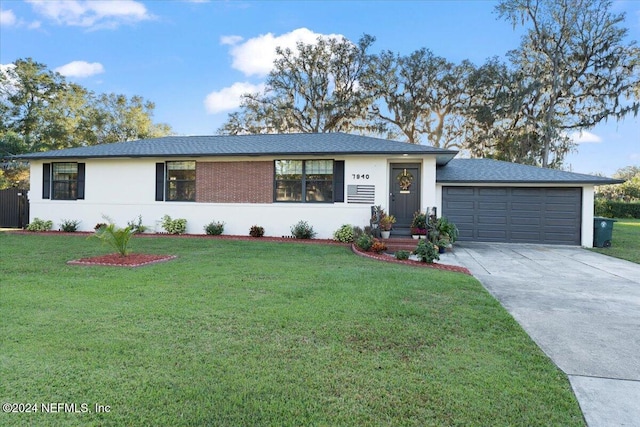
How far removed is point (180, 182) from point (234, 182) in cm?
227

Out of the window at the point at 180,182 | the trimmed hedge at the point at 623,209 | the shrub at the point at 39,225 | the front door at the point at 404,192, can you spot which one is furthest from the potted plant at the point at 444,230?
the trimmed hedge at the point at 623,209

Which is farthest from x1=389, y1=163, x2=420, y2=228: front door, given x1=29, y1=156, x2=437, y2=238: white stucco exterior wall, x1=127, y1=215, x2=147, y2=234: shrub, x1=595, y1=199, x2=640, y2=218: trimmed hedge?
x1=595, y1=199, x2=640, y2=218: trimmed hedge

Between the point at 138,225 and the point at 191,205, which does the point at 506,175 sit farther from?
the point at 138,225

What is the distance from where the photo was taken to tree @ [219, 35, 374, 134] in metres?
26.5

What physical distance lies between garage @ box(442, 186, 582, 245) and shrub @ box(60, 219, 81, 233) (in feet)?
47.3

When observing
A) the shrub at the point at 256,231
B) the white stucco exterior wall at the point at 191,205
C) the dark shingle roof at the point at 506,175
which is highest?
the dark shingle roof at the point at 506,175

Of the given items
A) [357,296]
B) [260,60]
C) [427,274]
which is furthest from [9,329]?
[260,60]

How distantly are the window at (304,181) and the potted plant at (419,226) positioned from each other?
9.61 ft

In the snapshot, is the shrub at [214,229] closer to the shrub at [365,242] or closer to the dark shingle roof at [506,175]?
the shrub at [365,242]

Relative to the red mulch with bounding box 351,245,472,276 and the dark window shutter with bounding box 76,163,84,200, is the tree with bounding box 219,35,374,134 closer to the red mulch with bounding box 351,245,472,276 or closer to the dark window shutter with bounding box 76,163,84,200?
the dark window shutter with bounding box 76,163,84,200

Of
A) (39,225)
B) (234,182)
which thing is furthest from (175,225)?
(39,225)

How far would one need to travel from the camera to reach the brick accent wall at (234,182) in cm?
1236

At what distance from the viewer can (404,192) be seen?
11961 millimetres

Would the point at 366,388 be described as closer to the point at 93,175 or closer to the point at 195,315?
the point at 195,315
